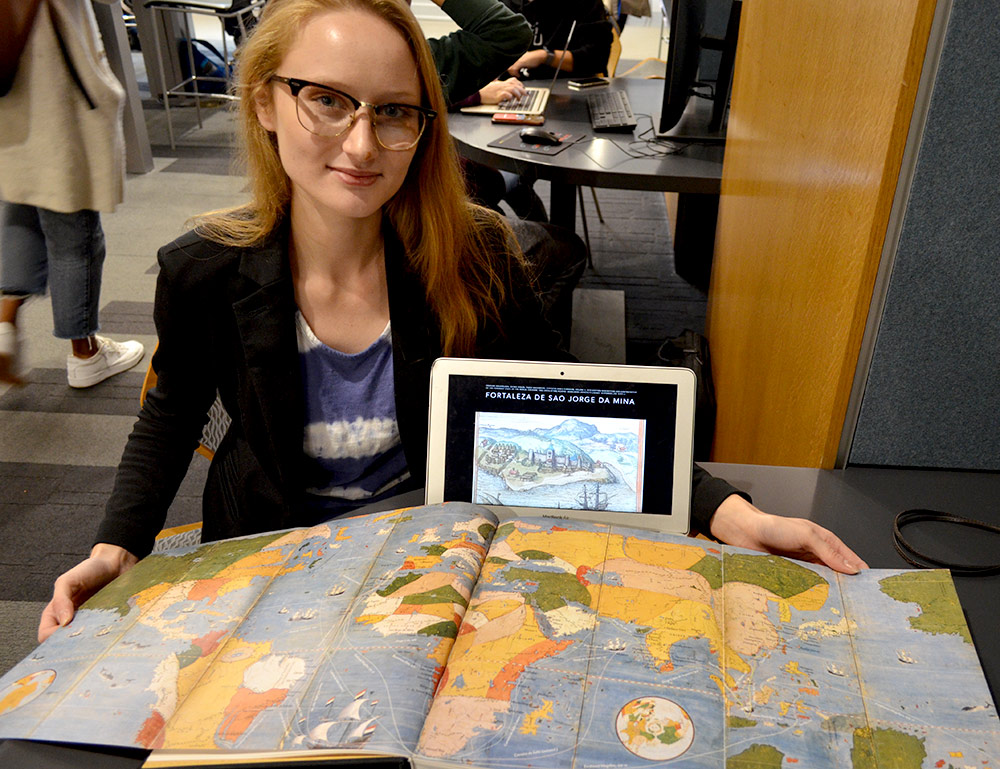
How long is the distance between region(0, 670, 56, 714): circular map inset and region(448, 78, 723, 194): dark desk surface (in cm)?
173

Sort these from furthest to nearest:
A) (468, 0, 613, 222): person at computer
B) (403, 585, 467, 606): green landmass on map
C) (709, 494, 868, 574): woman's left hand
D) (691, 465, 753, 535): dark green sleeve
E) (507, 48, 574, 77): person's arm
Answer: (507, 48, 574, 77): person's arm
(468, 0, 613, 222): person at computer
(691, 465, 753, 535): dark green sleeve
(709, 494, 868, 574): woman's left hand
(403, 585, 467, 606): green landmass on map

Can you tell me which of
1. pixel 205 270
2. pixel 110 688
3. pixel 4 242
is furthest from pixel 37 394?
pixel 110 688

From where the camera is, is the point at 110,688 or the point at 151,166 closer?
the point at 110,688

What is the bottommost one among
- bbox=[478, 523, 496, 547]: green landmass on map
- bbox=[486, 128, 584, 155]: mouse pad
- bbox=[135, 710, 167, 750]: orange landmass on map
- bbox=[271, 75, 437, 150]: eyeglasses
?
bbox=[486, 128, 584, 155]: mouse pad

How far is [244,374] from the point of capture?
1.10 m

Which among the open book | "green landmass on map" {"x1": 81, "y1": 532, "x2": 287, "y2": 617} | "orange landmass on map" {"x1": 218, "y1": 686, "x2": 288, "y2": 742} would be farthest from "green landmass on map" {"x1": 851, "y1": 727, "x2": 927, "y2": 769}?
"green landmass on map" {"x1": 81, "y1": 532, "x2": 287, "y2": 617}

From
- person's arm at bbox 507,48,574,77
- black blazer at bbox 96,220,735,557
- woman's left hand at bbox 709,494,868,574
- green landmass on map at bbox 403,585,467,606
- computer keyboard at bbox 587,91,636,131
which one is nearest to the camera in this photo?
green landmass on map at bbox 403,585,467,606

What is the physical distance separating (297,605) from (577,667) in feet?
0.72

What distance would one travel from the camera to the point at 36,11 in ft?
6.46

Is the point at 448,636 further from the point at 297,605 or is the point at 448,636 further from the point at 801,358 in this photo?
the point at 801,358

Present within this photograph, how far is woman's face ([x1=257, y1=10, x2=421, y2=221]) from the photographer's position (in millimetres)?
946

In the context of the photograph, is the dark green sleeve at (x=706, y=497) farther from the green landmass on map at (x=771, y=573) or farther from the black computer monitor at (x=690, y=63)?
the black computer monitor at (x=690, y=63)

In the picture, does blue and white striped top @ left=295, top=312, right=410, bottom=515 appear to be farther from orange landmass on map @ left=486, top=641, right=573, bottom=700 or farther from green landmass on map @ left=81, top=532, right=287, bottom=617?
orange landmass on map @ left=486, top=641, right=573, bottom=700

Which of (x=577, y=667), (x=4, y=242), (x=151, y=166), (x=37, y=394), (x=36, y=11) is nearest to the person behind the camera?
(x=577, y=667)
